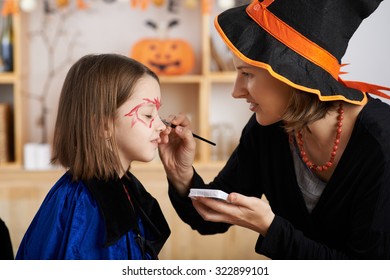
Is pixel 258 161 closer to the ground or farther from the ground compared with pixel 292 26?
closer to the ground

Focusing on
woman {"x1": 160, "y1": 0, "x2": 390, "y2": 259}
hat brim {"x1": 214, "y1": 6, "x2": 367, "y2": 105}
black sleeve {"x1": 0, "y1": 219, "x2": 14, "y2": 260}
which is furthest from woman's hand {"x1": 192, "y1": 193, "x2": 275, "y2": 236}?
black sleeve {"x1": 0, "y1": 219, "x2": 14, "y2": 260}

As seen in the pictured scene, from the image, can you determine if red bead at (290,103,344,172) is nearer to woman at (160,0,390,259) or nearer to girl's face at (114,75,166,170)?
woman at (160,0,390,259)

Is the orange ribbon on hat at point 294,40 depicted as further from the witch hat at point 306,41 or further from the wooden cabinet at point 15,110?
the wooden cabinet at point 15,110

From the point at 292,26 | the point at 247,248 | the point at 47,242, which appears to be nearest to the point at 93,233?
the point at 47,242

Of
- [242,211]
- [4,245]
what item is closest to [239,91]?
[242,211]

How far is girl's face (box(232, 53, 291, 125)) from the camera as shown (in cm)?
125

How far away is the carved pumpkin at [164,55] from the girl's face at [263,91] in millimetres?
1717

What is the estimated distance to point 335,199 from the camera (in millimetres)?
1312

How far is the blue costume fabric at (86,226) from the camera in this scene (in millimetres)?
1158

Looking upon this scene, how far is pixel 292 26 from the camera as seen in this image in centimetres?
121

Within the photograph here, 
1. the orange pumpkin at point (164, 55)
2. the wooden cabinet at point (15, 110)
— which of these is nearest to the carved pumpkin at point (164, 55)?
the orange pumpkin at point (164, 55)
